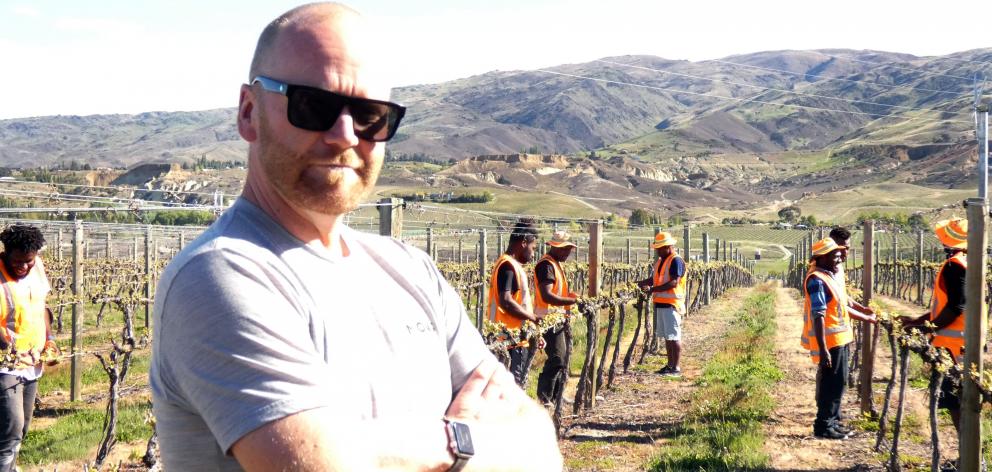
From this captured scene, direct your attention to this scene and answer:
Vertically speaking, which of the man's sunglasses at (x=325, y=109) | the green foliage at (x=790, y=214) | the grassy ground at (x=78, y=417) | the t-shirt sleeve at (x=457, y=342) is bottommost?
the grassy ground at (x=78, y=417)

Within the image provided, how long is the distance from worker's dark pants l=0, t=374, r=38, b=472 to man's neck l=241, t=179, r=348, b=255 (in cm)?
438

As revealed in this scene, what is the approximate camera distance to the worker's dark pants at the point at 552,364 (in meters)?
8.30

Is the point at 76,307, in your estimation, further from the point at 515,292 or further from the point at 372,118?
the point at 372,118

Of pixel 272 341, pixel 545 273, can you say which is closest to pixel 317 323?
pixel 272 341

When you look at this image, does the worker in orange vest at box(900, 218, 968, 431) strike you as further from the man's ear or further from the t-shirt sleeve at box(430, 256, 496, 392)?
the man's ear

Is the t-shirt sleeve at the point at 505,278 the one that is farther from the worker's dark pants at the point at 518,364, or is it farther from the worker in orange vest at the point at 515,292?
the worker's dark pants at the point at 518,364

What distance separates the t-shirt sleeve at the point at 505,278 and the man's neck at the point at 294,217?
20.0 feet

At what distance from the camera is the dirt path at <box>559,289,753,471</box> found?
752 centimetres

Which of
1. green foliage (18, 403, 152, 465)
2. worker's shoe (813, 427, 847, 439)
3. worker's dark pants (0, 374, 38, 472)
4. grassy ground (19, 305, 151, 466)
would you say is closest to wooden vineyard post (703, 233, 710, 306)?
grassy ground (19, 305, 151, 466)

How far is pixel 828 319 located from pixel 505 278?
2.78 meters

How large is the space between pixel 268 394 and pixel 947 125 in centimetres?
18793

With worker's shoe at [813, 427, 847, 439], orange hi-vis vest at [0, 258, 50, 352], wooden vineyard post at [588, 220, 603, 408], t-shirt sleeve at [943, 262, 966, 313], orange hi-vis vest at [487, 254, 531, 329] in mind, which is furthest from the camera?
wooden vineyard post at [588, 220, 603, 408]

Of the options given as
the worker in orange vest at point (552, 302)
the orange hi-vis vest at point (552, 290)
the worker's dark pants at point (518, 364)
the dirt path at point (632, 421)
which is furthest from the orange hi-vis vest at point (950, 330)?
the worker's dark pants at point (518, 364)

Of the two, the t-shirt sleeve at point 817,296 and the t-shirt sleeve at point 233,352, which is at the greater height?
the t-shirt sleeve at point 233,352
